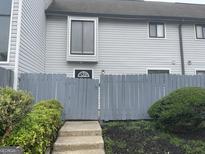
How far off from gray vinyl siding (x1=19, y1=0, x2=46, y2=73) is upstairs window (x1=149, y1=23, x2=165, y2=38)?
661 cm

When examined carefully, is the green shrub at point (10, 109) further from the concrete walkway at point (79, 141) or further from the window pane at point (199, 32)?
the window pane at point (199, 32)


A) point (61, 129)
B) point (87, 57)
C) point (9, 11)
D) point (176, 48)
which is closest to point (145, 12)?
point (176, 48)

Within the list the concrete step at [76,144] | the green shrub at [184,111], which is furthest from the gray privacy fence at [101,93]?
the concrete step at [76,144]

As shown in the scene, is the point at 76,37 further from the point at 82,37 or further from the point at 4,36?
the point at 4,36

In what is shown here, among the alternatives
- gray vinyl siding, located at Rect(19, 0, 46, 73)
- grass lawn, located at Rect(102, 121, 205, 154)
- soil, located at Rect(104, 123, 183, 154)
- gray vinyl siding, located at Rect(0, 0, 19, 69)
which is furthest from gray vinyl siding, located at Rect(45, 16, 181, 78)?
soil, located at Rect(104, 123, 183, 154)

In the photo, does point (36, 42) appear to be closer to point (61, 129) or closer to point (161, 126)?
point (61, 129)

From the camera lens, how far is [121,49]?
1545 centimetres

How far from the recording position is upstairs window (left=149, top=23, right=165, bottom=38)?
16.0m

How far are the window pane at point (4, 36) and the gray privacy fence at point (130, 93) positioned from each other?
3687 millimetres

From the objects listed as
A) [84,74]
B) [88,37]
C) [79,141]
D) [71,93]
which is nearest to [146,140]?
[79,141]

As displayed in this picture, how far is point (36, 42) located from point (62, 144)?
7113 mm

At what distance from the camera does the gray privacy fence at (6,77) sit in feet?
25.6

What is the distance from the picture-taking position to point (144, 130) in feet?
27.3

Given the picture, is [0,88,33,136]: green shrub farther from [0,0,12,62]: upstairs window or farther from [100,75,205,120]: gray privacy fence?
[100,75,205,120]: gray privacy fence
